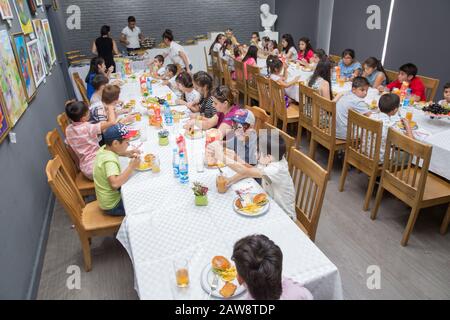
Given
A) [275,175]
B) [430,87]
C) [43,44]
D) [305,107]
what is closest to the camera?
[275,175]

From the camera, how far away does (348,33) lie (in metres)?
7.25

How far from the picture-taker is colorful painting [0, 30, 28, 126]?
106 inches

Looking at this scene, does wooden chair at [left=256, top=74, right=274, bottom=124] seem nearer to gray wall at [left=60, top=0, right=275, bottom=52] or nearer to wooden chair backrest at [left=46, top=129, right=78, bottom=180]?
wooden chair backrest at [left=46, top=129, right=78, bottom=180]

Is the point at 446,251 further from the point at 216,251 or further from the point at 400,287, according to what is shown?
the point at 216,251

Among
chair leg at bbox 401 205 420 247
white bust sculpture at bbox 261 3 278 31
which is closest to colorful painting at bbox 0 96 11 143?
chair leg at bbox 401 205 420 247

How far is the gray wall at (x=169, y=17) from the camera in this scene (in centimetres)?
823

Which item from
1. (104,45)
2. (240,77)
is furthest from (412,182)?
(104,45)

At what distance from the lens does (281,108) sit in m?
A: 4.54

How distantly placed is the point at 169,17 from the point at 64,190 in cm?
774

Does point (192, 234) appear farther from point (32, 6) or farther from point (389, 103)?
point (32, 6)

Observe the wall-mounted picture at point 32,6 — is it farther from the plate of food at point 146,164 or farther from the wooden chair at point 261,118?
the wooden chair at point 261,118

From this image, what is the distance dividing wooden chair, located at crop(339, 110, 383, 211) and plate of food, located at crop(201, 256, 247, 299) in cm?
203

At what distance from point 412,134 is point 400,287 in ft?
4.41
